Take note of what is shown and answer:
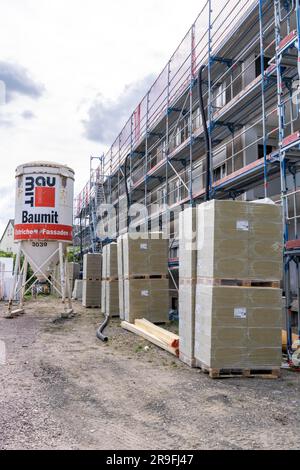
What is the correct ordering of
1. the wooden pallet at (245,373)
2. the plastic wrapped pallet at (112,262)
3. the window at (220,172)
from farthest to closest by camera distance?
the plastic wrapped pallet at (112,262)
the window at (220,172)
the wooden pallet at (245,373)

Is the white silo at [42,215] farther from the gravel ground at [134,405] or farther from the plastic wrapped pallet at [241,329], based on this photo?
the plastic wrapped pallet at [241,329]

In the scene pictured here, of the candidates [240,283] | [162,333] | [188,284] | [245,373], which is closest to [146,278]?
[162,333]

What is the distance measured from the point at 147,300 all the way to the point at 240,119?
6128mm

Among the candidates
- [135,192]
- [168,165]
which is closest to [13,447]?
[168,165]

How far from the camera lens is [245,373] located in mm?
7086

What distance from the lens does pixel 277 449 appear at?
4.18 m

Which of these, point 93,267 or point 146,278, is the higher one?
point 93,267

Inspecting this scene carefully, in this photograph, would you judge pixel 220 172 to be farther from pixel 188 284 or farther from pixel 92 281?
pixel 92 281

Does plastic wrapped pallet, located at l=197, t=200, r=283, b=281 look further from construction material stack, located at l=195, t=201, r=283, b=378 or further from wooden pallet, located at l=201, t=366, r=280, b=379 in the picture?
wooden pallet, located at l=201, t=366, r=280, b=379

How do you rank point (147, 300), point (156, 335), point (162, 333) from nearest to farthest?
point (162, 333) → point (156, 335) → point (147, 300)

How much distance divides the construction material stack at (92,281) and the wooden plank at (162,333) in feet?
28.1

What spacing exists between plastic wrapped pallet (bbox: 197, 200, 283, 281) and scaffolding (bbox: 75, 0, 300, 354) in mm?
Result: 905

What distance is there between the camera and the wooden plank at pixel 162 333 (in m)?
8.93

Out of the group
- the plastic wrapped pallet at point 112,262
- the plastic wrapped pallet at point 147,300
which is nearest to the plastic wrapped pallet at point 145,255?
the plastic wrapped pallet at point 147,300
